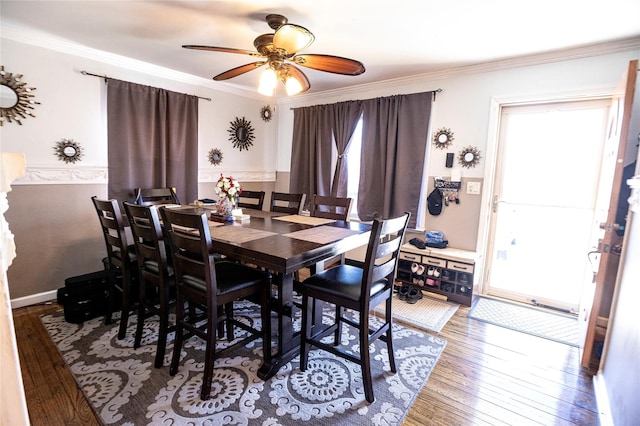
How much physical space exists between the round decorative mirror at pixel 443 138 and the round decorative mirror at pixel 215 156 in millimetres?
2692

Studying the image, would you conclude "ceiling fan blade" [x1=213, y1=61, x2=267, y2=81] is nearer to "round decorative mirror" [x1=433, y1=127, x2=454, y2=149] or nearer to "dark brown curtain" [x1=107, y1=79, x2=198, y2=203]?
"dark brown curtain" [x1=107, y1=79, x2=198, y2=203]

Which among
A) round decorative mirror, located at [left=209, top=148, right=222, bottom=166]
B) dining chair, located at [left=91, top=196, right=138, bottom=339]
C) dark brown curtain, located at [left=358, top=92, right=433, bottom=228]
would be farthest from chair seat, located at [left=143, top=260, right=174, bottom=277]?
dark brown curtain, located at [left=358, top=92, right=433, bottom=228]

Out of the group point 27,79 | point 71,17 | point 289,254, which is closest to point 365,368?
point 289,254

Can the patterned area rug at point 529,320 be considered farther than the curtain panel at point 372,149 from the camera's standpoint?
No

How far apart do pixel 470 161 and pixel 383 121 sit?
1071mm

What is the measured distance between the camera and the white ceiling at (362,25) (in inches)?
82.0

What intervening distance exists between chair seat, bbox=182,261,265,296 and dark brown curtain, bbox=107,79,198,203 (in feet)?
6.39

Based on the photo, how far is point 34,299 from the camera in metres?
2.90

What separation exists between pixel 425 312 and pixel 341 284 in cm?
148

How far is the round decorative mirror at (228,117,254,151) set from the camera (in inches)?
170

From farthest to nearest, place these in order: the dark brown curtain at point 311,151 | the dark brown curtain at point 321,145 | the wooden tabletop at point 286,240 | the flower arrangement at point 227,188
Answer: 1. the dark brown curtain at point 311,151
2. the dark brown curtain at point 321,145
3. the flower arrangement at point 227,188
4. the wooden tabletop at point 286,240

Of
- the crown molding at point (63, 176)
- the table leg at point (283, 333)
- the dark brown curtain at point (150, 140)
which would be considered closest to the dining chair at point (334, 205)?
the table leg at point (283, 333)

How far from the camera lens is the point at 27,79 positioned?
2.71 meters

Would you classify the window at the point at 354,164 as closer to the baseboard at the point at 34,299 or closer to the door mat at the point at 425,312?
the door mat at the point at 425,312
